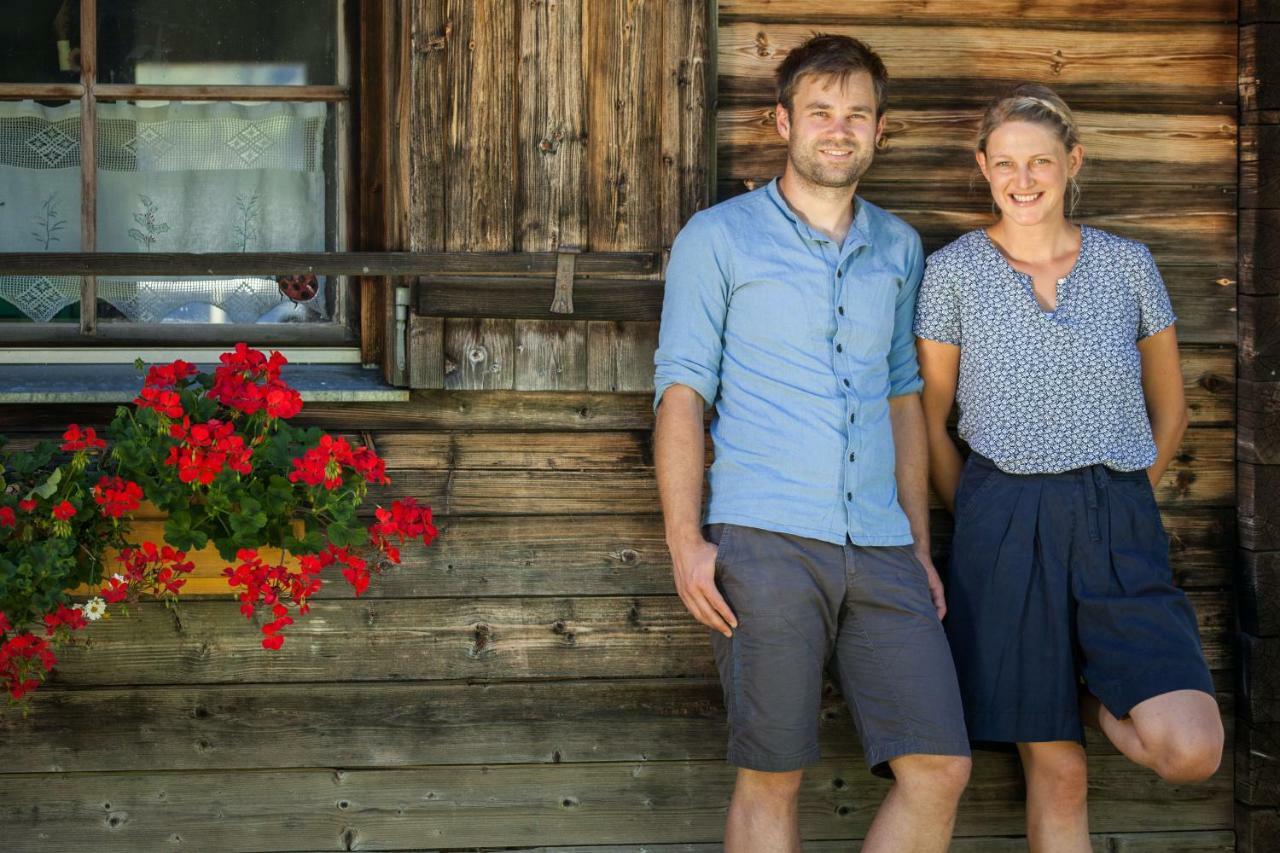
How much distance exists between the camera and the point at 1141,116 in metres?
3.01

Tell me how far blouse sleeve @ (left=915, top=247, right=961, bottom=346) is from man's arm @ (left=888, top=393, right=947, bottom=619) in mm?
132

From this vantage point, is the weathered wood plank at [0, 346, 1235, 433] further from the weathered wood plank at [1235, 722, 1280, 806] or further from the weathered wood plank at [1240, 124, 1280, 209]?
the weathered wood plank at [1235, 722, 1280, 806]

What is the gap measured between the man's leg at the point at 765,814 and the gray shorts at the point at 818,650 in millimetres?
69

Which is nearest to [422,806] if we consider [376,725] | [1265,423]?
[376,725]

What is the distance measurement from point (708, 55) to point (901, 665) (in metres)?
1.31

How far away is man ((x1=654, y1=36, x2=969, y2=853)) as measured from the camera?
243 cm

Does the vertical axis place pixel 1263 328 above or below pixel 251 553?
above

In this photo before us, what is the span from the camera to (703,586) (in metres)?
2.41

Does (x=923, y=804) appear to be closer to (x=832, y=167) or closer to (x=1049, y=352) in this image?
(x=1049, y=352)

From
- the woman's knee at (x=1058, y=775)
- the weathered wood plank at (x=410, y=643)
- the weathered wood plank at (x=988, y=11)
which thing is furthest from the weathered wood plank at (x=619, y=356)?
the woman's knee at (x=1058, y=775)

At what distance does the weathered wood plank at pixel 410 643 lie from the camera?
9.43 feet

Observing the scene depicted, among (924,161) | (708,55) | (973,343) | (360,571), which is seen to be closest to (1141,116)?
(924,161)

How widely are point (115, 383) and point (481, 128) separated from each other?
937 mm

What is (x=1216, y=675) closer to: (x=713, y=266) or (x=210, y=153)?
(x=713, y=266)
